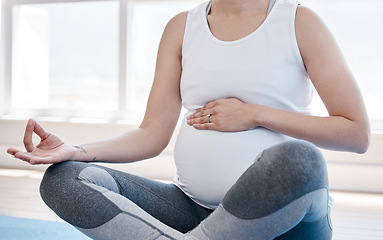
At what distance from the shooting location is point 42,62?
171 inches

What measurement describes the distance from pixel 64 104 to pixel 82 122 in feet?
1.53

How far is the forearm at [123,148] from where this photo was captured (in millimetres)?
1303

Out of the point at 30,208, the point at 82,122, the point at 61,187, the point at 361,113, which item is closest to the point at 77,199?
the point at 61,187

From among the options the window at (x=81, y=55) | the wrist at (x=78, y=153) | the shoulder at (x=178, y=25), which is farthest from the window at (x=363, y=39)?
the wrist at (x=78, y=153)

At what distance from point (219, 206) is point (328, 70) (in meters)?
0.47

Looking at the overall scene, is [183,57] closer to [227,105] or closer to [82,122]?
[227,105]

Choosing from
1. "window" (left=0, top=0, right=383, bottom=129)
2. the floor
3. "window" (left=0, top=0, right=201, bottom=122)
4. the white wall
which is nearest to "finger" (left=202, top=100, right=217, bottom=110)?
the floor

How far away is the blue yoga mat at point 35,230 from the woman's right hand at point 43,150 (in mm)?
858

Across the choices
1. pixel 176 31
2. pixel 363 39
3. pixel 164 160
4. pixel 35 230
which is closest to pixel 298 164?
pixel 176 31

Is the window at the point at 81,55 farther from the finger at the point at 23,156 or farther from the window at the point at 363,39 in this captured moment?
the finger at the point at 23,156

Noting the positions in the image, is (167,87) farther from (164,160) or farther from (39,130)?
(164,160)

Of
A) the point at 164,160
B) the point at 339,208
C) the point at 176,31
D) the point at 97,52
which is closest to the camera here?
the point at 176,31

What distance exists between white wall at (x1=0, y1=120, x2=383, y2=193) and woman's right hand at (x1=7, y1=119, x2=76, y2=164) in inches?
95.8

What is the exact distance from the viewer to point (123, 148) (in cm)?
136
